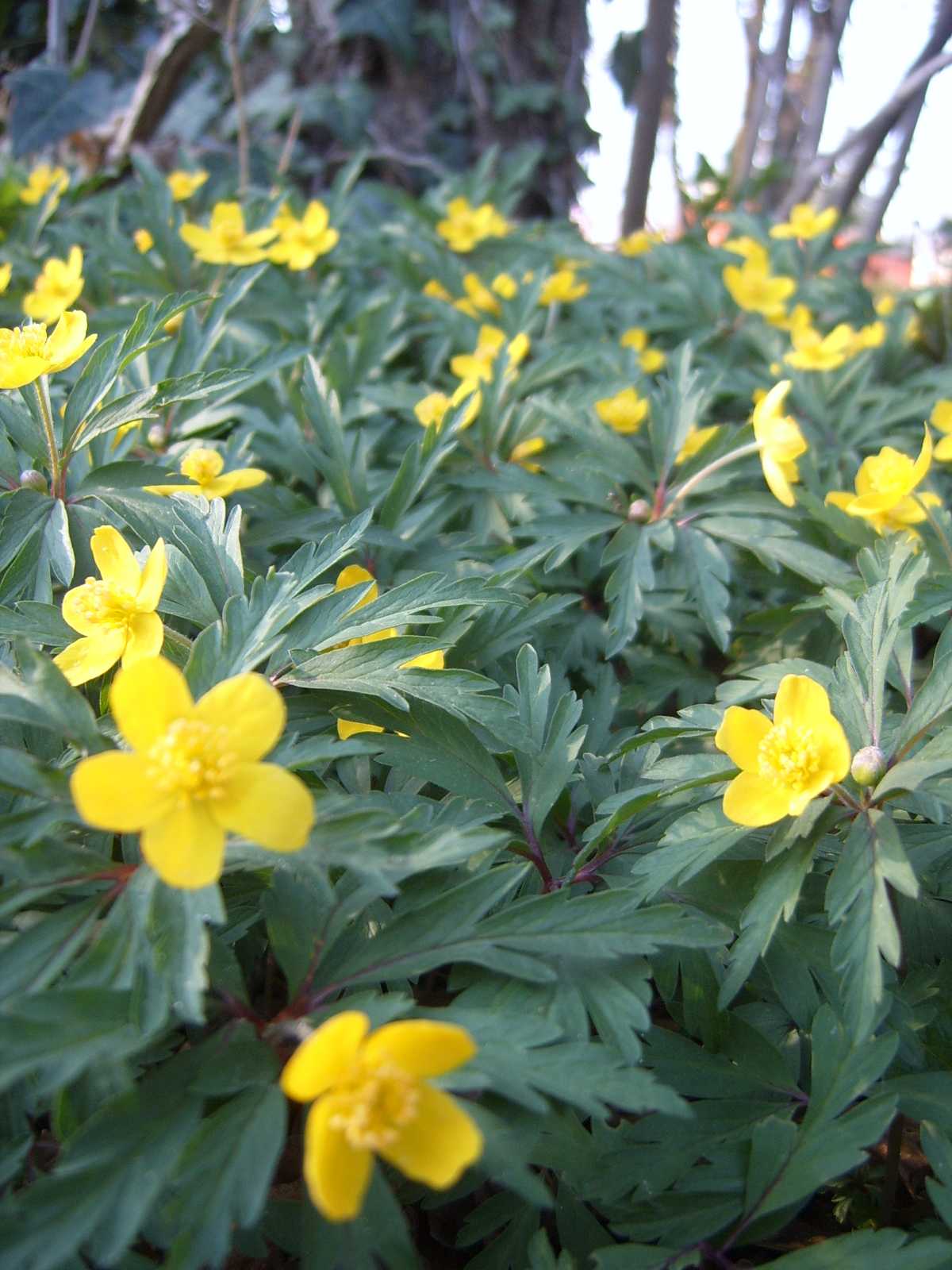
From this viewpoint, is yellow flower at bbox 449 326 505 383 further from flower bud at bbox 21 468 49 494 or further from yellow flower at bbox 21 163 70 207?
yellow flower at bbox 21 163 70 207

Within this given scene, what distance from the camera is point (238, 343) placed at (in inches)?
94.0

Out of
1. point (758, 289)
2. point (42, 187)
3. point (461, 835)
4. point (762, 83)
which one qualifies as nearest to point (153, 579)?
point (461, 835)

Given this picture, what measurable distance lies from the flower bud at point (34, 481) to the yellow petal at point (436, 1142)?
1073 millimetres

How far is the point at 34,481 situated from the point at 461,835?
0.90m

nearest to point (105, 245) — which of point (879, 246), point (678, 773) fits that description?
point (678, 773)

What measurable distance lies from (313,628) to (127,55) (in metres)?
4.94

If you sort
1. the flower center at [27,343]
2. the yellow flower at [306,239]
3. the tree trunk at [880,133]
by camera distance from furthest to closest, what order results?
the tree trunk at [880,133] < the yellow flower at [306,239] < the flower center at [27,343]

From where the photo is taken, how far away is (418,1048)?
77 centimetres

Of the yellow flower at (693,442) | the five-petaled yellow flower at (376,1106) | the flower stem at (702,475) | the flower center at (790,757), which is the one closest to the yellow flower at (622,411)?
the yellow flower at (693,442)

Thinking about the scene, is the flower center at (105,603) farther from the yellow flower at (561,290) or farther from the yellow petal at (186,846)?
the yellow flower at (561,290)

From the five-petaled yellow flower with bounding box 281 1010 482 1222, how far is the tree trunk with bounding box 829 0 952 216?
3780mm

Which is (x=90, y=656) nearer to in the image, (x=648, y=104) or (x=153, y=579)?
(x=153, y=579)

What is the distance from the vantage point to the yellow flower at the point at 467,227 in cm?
305

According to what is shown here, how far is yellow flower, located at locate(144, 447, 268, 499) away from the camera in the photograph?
1518 mm
